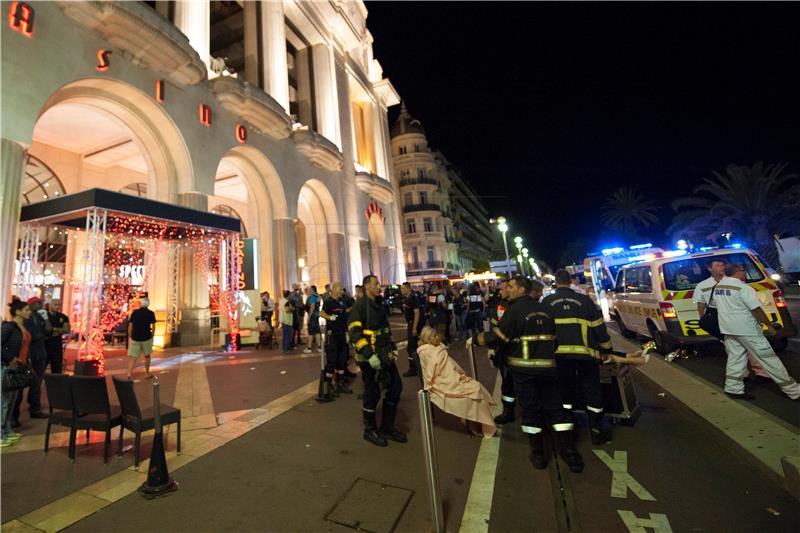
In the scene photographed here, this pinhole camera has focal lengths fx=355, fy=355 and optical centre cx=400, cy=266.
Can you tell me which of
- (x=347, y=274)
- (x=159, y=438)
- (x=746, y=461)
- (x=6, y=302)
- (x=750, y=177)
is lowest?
(x=746, y=461)

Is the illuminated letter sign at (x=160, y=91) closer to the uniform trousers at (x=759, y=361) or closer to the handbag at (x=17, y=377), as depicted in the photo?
the handbag at (x=17, y=377)

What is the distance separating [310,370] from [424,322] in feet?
13.6

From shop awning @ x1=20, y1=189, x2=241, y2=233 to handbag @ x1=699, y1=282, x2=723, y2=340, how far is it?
469 inches

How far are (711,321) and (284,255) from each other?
15.9m

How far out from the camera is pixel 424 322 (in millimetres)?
11156

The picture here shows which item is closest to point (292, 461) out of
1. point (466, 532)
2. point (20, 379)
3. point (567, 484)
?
point (466, 532)

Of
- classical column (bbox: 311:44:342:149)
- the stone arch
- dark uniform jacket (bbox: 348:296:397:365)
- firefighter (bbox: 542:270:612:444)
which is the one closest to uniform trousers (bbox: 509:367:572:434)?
firefighter (bbox: 542:270:612:444)

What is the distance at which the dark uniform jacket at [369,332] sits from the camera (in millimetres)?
4344

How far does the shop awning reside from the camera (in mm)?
8414

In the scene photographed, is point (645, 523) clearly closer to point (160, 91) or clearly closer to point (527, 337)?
point (527, 337)

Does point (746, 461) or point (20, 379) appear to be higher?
point (20, 379)

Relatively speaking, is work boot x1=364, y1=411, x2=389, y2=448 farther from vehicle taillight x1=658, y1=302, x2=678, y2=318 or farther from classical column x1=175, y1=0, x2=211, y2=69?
classical column x1=175, y1=0, x2=211, y2=69

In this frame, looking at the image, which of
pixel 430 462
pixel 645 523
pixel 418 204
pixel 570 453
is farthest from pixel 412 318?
pixel 418 204

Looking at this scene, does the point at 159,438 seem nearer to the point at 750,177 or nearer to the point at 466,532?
the point at 466,532
